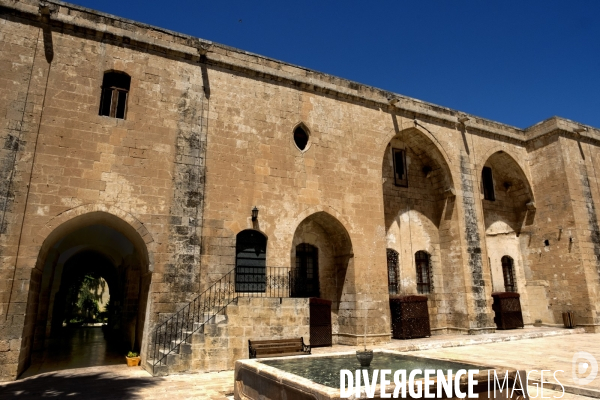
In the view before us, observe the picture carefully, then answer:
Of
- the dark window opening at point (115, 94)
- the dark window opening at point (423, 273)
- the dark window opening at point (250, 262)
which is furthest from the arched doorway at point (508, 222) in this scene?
the dark window opening at point (115, 94)

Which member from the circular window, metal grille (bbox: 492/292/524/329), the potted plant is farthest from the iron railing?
metal grille (bbox: 492/292/524/329)

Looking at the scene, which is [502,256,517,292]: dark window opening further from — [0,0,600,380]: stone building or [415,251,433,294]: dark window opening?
[415,251,433,294]: dark window opening

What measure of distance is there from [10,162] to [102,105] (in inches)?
86.4

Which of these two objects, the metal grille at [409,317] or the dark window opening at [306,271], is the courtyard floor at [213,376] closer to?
the metal grille at [409,317]

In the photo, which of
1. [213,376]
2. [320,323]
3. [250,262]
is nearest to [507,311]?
[320,323]

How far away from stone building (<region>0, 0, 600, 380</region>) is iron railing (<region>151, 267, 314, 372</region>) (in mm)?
91

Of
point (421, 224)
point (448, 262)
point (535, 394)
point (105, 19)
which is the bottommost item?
point (535, 394)

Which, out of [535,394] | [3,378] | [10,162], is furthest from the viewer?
[10,162]

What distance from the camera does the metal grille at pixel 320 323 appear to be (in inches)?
406

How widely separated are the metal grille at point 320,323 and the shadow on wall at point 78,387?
433cm

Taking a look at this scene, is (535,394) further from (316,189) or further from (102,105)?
(102,105)

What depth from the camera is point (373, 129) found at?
12195mm

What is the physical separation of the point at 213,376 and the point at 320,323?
381 centimetres

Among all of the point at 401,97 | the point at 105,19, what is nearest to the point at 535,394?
the point at 401,97
